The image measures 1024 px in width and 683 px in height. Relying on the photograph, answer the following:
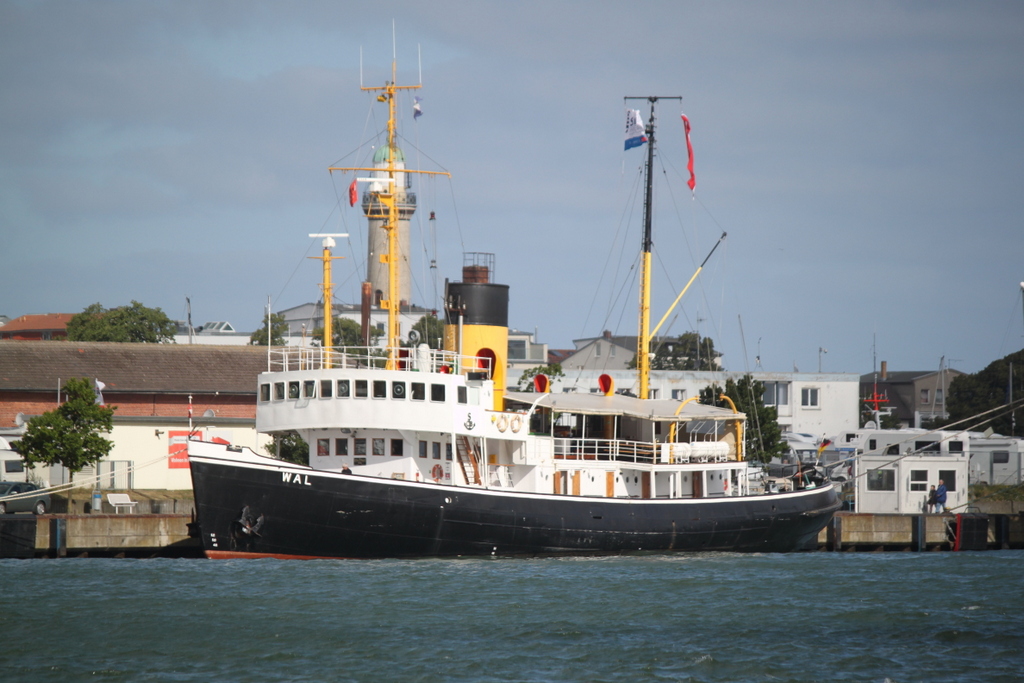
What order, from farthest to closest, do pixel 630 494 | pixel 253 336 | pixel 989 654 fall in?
pixel 253 336, pixel 630 494, pixel 989 654

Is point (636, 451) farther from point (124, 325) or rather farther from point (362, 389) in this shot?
point (124, 325)

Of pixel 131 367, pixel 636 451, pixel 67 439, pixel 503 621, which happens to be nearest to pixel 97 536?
pixel 67 439

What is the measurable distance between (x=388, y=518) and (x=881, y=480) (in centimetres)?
1889

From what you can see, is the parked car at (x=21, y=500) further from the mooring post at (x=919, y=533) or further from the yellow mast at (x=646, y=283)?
the mooring post at (x=919, y=533)

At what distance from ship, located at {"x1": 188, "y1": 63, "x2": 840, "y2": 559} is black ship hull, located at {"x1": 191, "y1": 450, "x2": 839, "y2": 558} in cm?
3

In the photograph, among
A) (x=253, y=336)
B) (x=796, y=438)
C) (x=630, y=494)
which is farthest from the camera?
(x=253, y=336)

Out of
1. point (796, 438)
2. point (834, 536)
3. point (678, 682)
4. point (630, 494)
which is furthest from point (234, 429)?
point (678, 682)

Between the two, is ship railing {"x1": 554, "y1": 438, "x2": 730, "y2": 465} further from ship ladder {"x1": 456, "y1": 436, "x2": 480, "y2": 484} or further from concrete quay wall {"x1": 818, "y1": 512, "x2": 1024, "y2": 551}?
concrete quay wall {"x1": 818, "y1": 512, "x2": 1024, "y2": 551}

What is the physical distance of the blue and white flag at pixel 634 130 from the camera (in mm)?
36125

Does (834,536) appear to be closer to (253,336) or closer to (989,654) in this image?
(989,654)

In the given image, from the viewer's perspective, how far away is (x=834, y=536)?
36000mm

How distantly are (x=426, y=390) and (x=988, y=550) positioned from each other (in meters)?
19.2

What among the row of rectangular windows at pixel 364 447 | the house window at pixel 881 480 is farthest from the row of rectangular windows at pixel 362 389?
the house window at pixel 881 480

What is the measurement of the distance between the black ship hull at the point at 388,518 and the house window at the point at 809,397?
126ft
